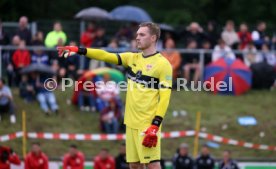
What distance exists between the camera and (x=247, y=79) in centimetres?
2002

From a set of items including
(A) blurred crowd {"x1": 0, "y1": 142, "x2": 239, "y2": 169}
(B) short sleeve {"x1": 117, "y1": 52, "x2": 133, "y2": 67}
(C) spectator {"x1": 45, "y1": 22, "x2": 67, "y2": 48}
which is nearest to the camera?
(B) short sleeve {"x1": 117, "y1": 52, "x2": 133, "y2": 67}

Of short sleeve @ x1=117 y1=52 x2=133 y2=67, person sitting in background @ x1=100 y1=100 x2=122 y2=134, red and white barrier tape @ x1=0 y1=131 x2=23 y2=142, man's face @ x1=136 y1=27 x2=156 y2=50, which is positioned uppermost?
man's face @ x1=136 y1=27 x2=156 y2=50

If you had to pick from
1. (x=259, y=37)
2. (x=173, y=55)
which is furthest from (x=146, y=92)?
(x=259, y=37)

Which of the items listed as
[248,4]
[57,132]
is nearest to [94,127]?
[57,132]

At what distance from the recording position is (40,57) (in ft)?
60.8

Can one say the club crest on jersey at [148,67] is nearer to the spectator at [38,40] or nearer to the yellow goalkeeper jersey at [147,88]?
the yellow goalkeeper jersey at [147,88]

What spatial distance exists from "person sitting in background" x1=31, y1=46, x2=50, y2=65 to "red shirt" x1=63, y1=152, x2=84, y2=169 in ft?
10.0

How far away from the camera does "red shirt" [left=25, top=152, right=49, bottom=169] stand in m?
16.0

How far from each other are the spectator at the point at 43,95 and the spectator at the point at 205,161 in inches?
149

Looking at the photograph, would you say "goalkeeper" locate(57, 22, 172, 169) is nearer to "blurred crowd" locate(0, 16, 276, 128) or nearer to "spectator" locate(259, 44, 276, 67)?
"blurred crowd" locate(0, 16, 276, 128)

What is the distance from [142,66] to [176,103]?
9.84 metres

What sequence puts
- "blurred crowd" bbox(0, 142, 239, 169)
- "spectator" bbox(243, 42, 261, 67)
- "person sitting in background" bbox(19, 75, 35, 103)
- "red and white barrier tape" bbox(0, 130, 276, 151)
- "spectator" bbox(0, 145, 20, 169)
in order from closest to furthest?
"spectator" bbox(0, 145, 20, 169)
"blurred crowd" bbox(0, 142, 239, 169)
"red and white barrier tape" bbox(0, 130, 276, 151)
"person sitting in background" bbox(19, 75, 35, 103)
"spectator" bbox(243, 42, 261, 67)

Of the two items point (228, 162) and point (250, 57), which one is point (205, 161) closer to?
point (228, 162)

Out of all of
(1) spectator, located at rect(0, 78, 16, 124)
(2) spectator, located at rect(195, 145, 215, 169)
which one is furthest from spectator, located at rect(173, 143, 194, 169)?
(1) spectator, located at rect(0, 78, 16, 124)
